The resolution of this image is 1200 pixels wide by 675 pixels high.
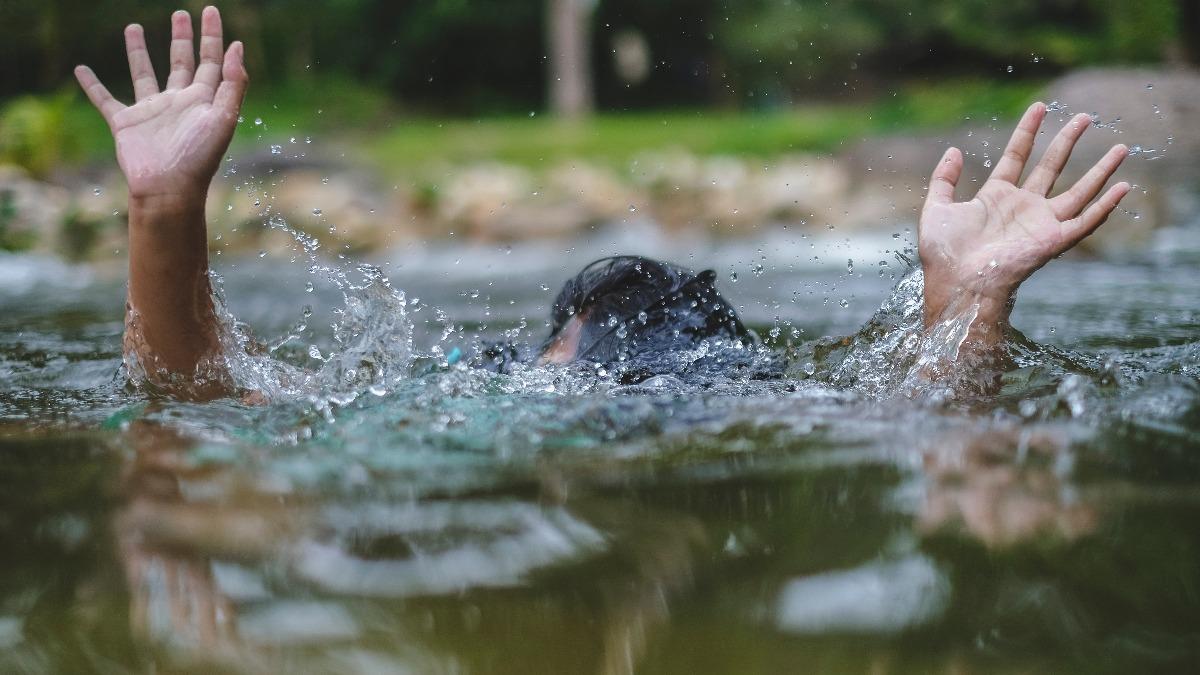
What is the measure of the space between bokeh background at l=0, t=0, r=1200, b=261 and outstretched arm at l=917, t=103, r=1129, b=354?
1345 millimetres

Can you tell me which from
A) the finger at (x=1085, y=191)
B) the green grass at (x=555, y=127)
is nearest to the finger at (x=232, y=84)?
the finger at (x=1085, y=191)

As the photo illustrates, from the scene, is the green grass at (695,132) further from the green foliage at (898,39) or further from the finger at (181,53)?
the finger at (181,53)

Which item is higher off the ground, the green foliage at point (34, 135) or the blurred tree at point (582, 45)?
the blurred tree at point (582, 45)

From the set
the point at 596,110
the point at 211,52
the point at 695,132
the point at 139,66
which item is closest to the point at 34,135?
the point at 695,132

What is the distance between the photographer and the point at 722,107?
2491 cm

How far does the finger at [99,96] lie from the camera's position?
9.37 ft

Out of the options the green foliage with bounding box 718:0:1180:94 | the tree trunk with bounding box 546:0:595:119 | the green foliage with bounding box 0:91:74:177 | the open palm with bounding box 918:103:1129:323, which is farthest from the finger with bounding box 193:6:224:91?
the tree trunk with bounding box 546:0:595:119

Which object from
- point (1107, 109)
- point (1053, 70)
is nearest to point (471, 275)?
point (1107, 109)

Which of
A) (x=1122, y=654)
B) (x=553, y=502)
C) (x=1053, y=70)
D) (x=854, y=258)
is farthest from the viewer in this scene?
(x=1053, y=70)

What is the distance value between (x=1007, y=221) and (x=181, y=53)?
2.31 meters

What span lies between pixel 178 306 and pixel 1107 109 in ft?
34.8

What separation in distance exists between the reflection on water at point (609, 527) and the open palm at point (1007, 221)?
30cm

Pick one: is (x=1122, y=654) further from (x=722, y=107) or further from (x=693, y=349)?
(x=722, y=107)

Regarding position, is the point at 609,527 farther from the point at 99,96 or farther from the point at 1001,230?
the point at 99,96
